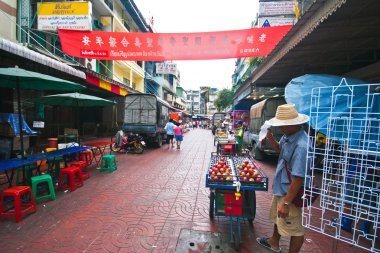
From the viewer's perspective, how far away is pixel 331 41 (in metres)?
5.25

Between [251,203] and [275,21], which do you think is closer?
[251,203]

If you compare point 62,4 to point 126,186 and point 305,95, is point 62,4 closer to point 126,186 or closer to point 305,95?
point 126,186

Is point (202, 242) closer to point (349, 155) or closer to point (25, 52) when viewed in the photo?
point (349, 155)

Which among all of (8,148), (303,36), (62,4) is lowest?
(8,148)

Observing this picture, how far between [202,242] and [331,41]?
541 cm

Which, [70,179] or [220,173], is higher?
[220,173]

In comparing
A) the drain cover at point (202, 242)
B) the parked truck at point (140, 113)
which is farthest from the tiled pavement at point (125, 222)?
the parked truck at point (140, 113)

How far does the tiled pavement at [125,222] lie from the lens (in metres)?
3.05

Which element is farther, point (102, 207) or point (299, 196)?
point (102, 207)

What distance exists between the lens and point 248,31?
846 cm

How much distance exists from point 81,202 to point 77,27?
8.80 metres

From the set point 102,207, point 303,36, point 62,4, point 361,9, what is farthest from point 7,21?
point 361,9

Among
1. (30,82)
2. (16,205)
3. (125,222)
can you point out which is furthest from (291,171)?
(30,82)

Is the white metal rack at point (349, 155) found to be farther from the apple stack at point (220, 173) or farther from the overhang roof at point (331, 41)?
the overhang roof at point (331, 41)
